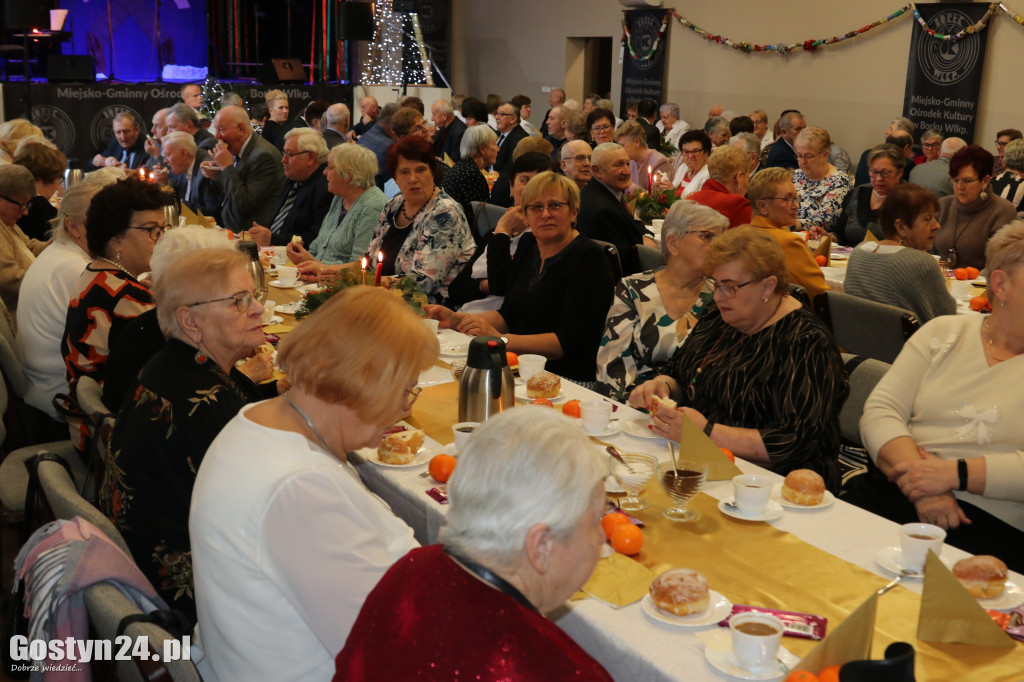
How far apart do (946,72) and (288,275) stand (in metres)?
7.98

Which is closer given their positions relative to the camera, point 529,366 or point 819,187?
point 529,366

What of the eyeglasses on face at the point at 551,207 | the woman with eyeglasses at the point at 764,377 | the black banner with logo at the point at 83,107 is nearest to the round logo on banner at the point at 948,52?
the eyeglasses on face at the point at 551,207

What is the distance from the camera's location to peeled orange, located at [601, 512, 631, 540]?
6.33 ft

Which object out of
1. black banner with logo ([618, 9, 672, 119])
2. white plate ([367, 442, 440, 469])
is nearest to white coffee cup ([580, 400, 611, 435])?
white plate ([367, 442, 440, 469])

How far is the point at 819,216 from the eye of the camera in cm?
671

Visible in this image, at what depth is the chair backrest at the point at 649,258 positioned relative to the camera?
15.5 ft

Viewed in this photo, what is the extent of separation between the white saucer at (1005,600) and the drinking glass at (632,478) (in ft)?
2.31

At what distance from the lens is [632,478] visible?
2.17 m

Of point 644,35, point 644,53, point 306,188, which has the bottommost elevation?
point 306,188

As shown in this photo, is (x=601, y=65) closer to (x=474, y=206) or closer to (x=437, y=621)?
(x=474, y=206)

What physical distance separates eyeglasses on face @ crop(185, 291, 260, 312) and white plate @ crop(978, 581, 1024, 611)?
1719 millimetres

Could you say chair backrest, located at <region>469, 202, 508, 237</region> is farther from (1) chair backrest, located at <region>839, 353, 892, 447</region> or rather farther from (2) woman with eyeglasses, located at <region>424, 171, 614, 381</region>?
(1) chair backrest, located at <region>839, 353, 892, 447</region>

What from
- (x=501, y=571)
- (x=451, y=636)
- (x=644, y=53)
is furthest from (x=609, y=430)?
(x=644, y=53)

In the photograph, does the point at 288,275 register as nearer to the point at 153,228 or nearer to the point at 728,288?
the point at 153,228
